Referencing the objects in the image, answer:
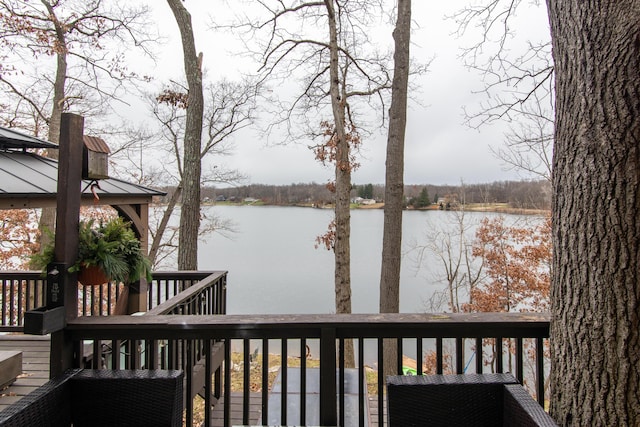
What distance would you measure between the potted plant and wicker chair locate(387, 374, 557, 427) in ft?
4.84

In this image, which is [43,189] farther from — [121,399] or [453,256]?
[453,256]

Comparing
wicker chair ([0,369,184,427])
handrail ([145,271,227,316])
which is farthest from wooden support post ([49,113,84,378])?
handrail ([145,271,227,316])

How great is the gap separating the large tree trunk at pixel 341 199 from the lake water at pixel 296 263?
335 cm

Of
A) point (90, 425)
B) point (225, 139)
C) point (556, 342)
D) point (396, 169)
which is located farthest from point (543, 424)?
point (225, 139)

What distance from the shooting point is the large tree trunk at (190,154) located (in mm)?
6508

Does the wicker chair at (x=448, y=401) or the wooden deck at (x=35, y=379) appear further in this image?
the wooden deck at (x=35, y=379)

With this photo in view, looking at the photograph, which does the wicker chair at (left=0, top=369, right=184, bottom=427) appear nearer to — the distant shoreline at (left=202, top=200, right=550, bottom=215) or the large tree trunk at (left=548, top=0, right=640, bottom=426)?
the large tree trunk at (left=548, top=0, right=640, bottom=426)

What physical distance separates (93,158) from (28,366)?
3270 millimetres

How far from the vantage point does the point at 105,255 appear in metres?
1.90

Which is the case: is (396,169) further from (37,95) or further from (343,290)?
(37,95)

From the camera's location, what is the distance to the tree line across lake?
990cm

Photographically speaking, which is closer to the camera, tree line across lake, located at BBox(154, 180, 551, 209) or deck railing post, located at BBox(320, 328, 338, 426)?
deck railing post, located at BBox(320, 328, 338, 426)

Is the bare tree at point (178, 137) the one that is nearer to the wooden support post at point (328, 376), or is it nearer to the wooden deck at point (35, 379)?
the wooden deck at point (35, 379)

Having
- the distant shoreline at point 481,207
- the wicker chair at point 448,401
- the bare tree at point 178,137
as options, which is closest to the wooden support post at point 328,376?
the wicker chair at point 448,401
